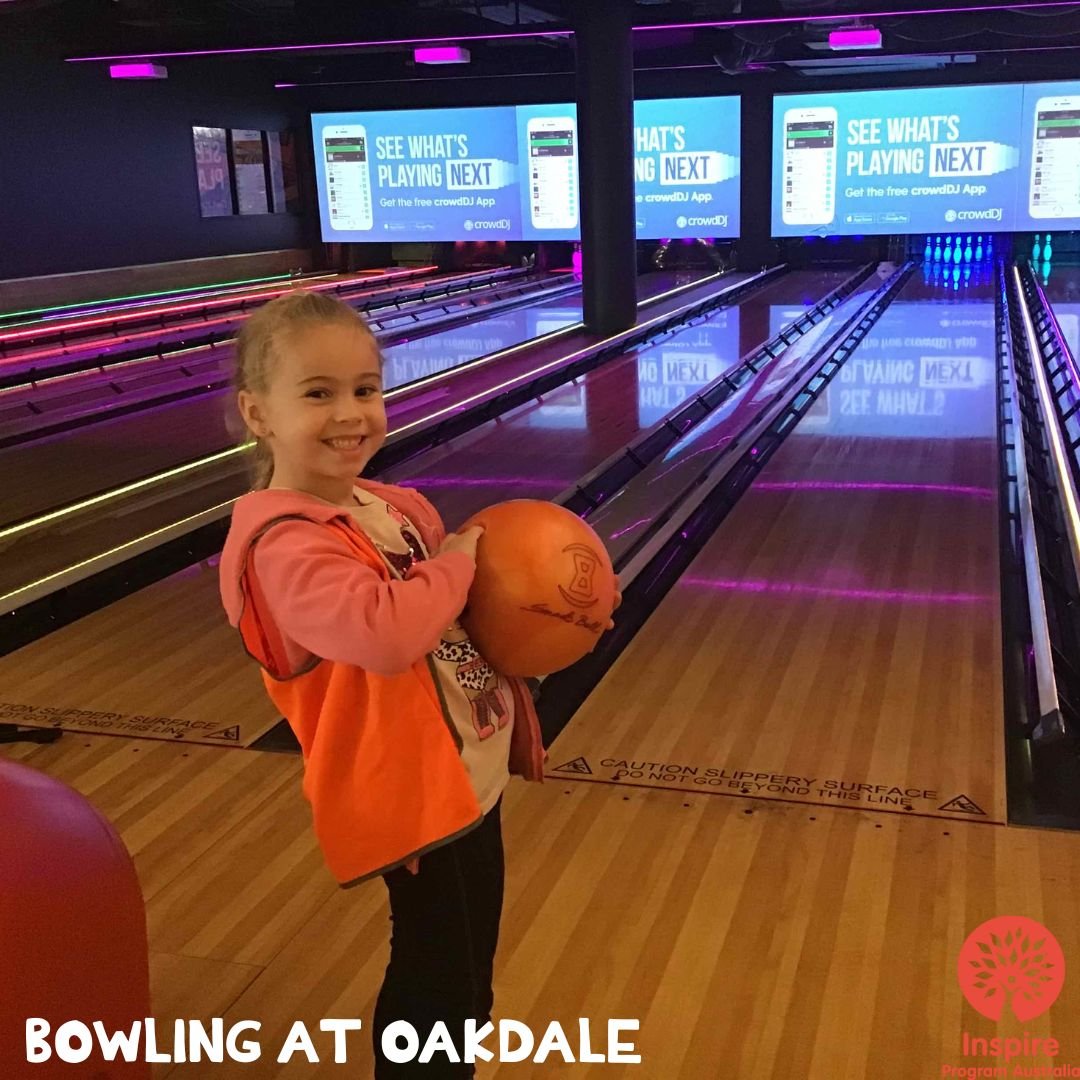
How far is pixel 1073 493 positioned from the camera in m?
4.19

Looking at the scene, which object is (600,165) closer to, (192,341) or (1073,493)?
(192,341)

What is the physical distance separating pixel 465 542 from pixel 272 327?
0.93ft

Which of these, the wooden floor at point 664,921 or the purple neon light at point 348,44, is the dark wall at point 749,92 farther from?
the wooden floor at point 664,921

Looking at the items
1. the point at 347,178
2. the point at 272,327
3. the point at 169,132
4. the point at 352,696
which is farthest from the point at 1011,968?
the point at 347,178

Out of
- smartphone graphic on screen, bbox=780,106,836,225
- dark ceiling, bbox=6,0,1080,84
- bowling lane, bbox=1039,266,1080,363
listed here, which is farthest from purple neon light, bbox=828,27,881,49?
smartphone graphic on screen, bbox=780,106,836,225

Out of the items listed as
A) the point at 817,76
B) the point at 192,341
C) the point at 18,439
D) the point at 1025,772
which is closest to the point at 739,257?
the point at 817,76

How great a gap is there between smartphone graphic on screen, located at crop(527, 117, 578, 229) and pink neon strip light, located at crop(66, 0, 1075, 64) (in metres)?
3.30

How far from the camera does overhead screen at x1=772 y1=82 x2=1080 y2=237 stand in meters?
11.6

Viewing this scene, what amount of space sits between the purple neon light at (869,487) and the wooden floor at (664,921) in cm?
248

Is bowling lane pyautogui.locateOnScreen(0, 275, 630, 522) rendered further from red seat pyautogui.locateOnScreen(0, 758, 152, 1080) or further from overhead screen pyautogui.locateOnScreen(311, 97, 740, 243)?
overhead screen pyautogui.locateOnScreen(311, 97, 740, 243)

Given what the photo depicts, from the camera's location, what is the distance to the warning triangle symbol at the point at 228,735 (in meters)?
2.63

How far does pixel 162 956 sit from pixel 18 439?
4223mm

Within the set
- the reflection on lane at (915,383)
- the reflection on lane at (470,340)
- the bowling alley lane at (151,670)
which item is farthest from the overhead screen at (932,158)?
the bowling alley lane at (151,670)

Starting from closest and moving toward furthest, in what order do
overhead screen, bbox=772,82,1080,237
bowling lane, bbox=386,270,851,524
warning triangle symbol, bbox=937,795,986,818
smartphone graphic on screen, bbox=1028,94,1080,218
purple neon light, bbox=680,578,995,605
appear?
warning triangle symbol, bbox=937,795,986,818 < purple neon light, bbox=680,578,995,605 < bowling lane, bbox=386,270,851,524 < smartphone graphic on screen, bbox=1028,94,1080,218 < overhead screen, bbox=772,82,1080,237
